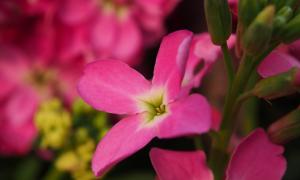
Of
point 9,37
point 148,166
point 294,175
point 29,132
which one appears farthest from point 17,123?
point 294,175

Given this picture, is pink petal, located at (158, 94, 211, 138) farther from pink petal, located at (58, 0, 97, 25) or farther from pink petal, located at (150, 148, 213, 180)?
pink petal, located at (58, 0, 97, 25)

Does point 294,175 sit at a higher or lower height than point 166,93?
lower

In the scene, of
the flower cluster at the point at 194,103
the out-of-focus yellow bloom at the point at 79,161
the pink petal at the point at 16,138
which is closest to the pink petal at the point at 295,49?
the flower cluster at the point at 194,103

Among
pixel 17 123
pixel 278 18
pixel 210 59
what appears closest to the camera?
pixel 278 18

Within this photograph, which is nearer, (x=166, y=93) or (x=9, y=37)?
(x=166, y=93)

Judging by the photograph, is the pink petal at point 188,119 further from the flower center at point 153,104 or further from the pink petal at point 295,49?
the pink petal at point 295,49

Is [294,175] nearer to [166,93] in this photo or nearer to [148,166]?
[148,166]

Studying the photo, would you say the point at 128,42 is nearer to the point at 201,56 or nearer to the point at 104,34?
the point at 104,34
